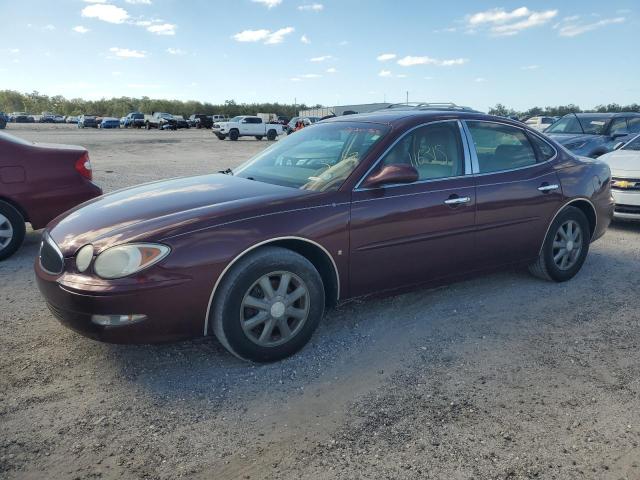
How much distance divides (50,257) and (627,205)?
277 inches

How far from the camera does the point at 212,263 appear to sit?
3059mm

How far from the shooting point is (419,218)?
384cm

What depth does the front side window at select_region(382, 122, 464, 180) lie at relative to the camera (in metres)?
3.96

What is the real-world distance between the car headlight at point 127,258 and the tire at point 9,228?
130 inches

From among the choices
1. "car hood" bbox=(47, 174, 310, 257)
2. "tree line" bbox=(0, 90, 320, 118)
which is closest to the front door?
"car hood" bbox=(47, 174, 310, 257)

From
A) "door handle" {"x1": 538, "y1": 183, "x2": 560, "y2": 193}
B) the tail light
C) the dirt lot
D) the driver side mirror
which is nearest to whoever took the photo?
the dirt lot

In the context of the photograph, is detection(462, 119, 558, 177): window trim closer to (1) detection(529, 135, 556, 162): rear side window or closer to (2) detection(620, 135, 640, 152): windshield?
(1) detection(529, 135, 556, 162): rear side window

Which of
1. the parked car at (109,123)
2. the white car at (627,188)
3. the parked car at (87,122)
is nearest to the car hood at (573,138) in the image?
the white car at (627,188)

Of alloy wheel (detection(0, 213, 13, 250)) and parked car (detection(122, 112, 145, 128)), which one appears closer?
alloy wheel (detection(0, 213, 13, 250))

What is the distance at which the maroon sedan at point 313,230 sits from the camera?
3006mm

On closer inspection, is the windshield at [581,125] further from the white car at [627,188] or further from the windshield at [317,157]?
the windshield at [317,157]

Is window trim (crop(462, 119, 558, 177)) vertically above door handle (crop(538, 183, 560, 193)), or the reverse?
window trim (crop(462, 119, 558, 177))

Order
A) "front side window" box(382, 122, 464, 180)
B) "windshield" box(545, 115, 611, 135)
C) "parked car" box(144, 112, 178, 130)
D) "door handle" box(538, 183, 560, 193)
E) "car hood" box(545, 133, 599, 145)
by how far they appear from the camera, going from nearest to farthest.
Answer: "front side window" box(382, 122, 464, 180) → "door handle" box(538, 183, 560, 193) → "car hood" box(545, 133, 599, 145) → "windshield" box(545, 115, 611, 135) → "parked car" box(144, 112, 178, 130)

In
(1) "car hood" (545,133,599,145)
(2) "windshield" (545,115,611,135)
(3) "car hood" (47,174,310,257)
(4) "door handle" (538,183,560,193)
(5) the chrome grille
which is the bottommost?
(5) the chrome grille
